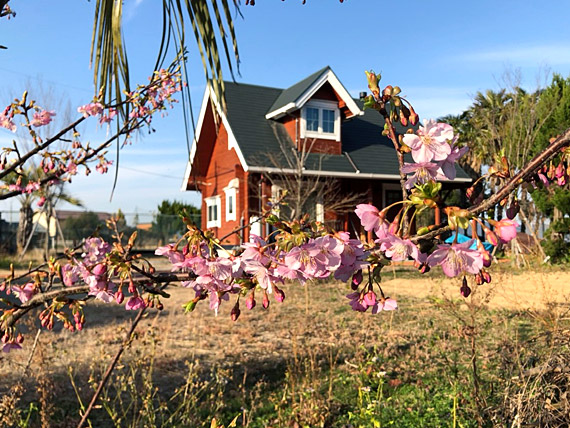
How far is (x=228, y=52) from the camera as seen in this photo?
1668mm

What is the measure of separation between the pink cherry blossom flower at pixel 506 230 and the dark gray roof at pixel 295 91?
13.6 metres

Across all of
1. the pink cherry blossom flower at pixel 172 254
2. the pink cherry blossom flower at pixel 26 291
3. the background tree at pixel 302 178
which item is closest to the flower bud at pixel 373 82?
the pink cherry blossom flower at pixel 172 254

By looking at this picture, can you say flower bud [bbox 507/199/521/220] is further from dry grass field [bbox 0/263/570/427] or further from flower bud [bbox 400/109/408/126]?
dry grass field [bbox 0/263/570/427]

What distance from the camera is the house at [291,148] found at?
13805 mm

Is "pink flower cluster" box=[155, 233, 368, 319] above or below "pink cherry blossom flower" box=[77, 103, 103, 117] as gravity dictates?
below

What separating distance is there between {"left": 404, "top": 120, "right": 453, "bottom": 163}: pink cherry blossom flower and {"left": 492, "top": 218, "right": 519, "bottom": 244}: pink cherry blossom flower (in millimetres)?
169

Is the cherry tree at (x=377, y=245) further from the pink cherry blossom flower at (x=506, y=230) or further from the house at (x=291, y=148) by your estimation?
the house at (x=291, y=148)

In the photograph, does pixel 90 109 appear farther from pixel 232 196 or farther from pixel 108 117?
pixel 232 196

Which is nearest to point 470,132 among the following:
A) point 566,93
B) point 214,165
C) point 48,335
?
point 566,93

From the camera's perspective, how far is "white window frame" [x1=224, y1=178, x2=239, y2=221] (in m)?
14.7

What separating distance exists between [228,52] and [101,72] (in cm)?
56

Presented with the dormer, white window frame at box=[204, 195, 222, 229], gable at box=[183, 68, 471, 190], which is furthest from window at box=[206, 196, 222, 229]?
the dormer

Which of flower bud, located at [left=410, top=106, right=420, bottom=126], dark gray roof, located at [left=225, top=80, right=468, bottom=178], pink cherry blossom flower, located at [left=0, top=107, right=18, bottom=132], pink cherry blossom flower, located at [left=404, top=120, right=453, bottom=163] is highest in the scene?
dark gray roof, located at [left=225, top=80, right=468, bottom=178]

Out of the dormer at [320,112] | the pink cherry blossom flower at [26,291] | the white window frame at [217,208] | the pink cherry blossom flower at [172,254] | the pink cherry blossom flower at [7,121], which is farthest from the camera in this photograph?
the white window frame at [217,208]
